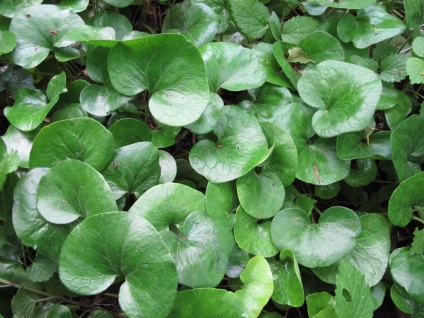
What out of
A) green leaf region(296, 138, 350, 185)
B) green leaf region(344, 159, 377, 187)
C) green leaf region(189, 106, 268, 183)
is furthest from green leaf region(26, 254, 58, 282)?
green leaf region(344, 159, 377, 187)

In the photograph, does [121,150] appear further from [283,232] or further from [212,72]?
[283,232]

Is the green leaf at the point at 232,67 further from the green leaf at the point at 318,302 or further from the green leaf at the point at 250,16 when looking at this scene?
the green leaf at the point at 318,302

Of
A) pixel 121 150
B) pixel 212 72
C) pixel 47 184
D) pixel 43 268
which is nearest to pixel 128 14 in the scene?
pixel 212 72

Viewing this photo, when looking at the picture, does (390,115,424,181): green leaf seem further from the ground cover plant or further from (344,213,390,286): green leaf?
(344,213,390,286): green leaf

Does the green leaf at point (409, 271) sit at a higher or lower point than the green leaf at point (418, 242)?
lower

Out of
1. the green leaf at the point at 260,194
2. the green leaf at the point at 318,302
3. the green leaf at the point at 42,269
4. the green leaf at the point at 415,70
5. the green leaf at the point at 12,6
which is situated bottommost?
the green leaf at the point at 318,302

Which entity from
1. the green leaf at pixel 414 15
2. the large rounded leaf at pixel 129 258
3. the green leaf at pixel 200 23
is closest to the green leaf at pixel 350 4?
the green leaf at pixel 414 15

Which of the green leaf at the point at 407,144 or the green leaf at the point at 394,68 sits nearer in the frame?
the green leaf at the point at 407,144
